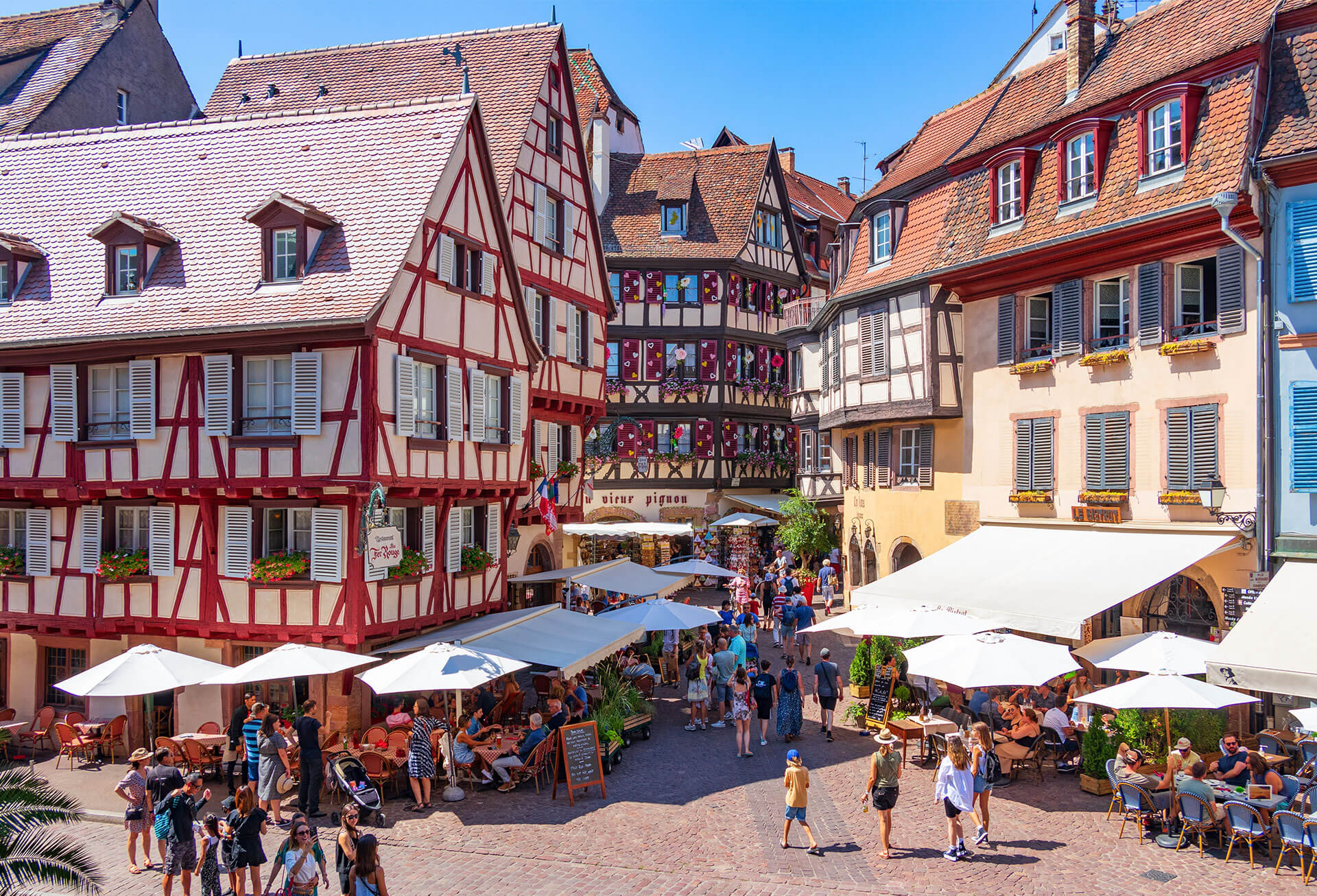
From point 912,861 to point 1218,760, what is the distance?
4.39m

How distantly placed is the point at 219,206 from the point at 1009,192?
604 inches

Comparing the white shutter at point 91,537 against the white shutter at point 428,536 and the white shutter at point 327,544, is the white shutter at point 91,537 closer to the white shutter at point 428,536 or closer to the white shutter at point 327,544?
the white shutter at point 327,544

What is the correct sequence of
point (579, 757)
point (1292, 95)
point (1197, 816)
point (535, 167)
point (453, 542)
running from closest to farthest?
point (1197, 816)
point (579, 757)
point (1292, 95)
point (453, 542)
point (535, 167)

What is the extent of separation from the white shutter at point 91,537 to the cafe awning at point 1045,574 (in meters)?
13.6

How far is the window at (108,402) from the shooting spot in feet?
62.5

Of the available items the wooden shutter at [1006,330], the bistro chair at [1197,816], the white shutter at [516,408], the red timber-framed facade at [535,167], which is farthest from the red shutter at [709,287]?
the bistro chair at [1197,816]

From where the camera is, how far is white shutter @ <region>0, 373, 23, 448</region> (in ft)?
64.0

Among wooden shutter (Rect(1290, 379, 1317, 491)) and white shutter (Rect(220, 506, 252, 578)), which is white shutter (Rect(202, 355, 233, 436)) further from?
wooden shutter (Rect(1290, 379, 1317, 491))

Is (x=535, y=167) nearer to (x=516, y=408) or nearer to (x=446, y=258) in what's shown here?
(x=516, y=408)

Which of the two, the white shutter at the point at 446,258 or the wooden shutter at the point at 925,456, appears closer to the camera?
the white shutter at the point at 446,258

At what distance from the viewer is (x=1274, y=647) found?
14203 millimetres

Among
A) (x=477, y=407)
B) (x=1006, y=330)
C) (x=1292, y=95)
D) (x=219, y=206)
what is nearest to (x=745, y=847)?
(x=477, y=407)

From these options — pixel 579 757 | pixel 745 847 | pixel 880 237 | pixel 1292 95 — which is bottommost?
pixel 745 847

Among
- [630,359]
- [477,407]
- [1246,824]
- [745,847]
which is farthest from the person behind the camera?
[630,359]
